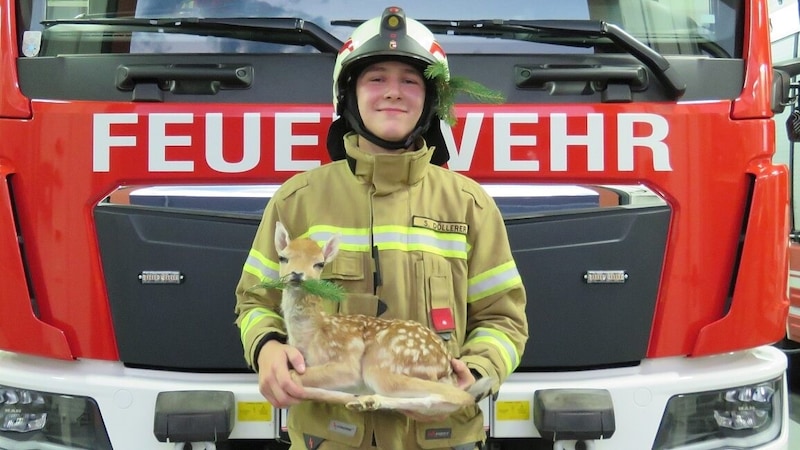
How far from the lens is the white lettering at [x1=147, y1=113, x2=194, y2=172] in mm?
2420

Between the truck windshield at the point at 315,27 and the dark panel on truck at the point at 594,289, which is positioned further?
the truck windshield at the point at 315,27

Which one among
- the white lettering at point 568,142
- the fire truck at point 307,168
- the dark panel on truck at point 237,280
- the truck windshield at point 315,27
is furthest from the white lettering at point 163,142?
the white lettering at point 568,142

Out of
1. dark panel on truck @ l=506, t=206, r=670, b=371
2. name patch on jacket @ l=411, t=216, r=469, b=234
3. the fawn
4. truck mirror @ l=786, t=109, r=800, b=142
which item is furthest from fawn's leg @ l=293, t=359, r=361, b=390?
truck mirror @ l=786, t=109, r=800, b=142

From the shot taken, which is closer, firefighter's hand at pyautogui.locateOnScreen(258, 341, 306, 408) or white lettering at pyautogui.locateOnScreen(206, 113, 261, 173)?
firefighter's hand at pyautogui.locateOnScreen(258, 341, 306, 408)

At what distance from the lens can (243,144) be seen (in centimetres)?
243

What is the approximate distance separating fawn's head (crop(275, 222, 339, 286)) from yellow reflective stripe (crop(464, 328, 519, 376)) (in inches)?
16.1

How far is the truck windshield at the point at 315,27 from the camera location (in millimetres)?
2533

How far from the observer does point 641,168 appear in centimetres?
247

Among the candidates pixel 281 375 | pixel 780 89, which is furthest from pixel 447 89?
pixel 780 89

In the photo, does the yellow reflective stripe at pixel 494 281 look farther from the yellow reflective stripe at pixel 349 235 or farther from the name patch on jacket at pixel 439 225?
the yellow reflective stripe at pixel 349 235

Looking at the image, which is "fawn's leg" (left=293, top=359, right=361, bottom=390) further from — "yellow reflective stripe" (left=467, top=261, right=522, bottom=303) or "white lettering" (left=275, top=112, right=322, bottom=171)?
"white lettering" (left=275, top=112, right=322, bottom=171)

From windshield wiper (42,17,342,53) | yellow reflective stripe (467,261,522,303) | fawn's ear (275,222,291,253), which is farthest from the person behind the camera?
windshield wiper (42,17,342,53)

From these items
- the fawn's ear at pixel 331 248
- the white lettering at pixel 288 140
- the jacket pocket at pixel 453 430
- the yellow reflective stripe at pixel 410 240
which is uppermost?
the white lettering at pixel 288 140

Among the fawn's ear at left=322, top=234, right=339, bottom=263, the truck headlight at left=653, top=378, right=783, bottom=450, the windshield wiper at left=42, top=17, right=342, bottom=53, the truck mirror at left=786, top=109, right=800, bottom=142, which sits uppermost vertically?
the windshield wiper at left=42, top=17, right=342, bottom=53
